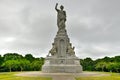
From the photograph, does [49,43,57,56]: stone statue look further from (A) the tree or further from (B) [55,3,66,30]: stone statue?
(A) the tree

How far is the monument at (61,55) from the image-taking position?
161ft

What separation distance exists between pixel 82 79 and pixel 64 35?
19552 mm

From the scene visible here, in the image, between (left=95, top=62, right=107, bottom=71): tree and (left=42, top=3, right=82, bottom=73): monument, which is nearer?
(left=42, top=3, right=82, bottom=73): monument

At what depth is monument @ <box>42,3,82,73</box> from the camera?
48969 mm

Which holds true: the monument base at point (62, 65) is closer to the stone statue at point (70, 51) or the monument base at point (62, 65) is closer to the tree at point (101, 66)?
the stone statue at point (70, 51)

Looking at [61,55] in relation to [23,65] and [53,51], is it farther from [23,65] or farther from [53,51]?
[23,65]

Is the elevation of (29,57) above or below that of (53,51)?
above

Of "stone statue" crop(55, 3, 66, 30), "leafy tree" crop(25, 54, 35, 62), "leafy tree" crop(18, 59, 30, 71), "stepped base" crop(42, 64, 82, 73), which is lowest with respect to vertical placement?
"stepped base" crop(42, 64, 82, 73)

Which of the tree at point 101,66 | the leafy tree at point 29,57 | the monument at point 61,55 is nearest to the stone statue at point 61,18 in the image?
the monument at point 61,55

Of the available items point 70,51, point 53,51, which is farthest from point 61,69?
point 70,51

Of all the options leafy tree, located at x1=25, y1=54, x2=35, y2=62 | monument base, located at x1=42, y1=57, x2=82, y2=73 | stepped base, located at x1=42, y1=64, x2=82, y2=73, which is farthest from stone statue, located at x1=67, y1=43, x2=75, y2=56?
leafy tree, located at x1=25, y1=54, x2=35, y2=62

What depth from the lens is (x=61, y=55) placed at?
52344 mm

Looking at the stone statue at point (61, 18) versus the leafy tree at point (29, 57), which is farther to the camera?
the leafy tree at point (29, 57)

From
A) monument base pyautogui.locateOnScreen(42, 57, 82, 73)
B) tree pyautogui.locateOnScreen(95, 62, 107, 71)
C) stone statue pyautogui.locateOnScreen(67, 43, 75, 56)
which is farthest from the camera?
tree pyautogui.locateOnScreen(95, 62, 107, 71)
